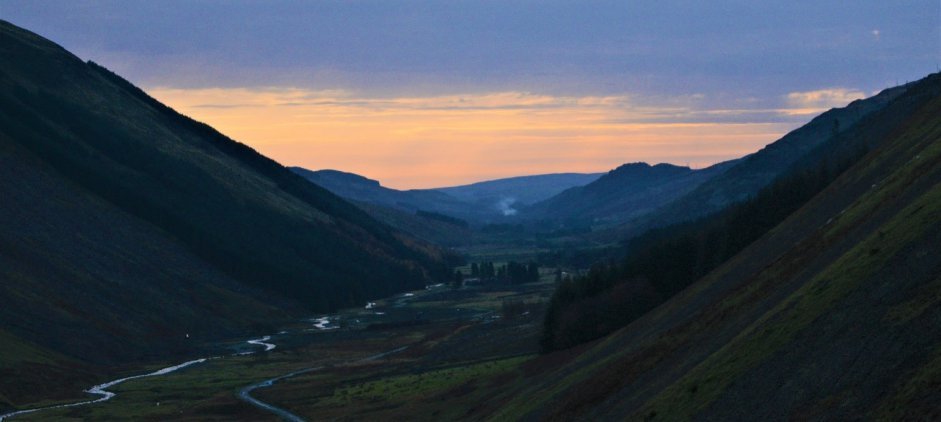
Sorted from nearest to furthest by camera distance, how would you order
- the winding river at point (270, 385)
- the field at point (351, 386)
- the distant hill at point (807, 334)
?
1. the distant hill at point (807, 334)
2. the field at point (351, 386)
3. the winding river at point (270, 385)

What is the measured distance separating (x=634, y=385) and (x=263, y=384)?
10873 centimetres

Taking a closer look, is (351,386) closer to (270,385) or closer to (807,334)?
(270,385)

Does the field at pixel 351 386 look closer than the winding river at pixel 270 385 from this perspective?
Yes

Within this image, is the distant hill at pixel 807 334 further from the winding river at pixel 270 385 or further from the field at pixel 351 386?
the winding river at pixel 270 385

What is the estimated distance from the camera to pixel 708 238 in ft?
446

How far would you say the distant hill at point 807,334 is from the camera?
3969 centimetres

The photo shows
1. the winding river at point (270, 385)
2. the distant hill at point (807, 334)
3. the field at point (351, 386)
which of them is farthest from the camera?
the winding river at point (270, 385)

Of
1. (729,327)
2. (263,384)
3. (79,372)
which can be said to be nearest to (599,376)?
(729,327)

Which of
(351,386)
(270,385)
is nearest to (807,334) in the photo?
(351,386)

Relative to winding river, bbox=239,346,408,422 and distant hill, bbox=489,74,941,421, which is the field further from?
distant hill, bbox=489,74,941,421

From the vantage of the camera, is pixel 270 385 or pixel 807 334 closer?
pixel 807 334

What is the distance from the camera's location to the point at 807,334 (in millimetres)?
48312

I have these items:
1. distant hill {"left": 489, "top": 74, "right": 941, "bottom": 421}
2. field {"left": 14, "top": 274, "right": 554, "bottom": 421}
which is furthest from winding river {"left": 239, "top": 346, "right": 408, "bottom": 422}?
distant hill {"left": 489, "top": 74, "right": 941, "bottom": 421}

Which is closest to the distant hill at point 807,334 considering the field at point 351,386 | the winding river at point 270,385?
the field at point 351,386
